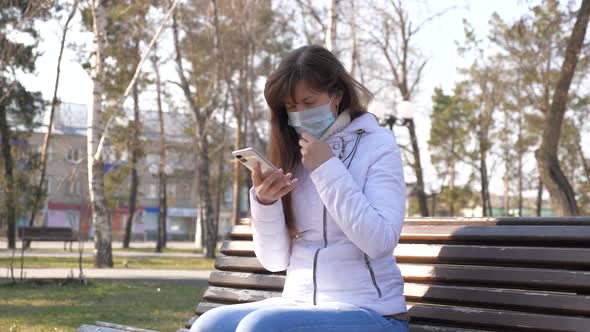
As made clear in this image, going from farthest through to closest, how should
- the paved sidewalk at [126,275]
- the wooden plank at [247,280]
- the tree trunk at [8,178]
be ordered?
the tree trunk at [8,178] → the paved sidewalk at [126,275] → the wooden plank at [247,280]

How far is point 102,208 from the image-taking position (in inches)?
720

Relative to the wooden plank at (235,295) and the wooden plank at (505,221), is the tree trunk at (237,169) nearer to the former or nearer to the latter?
the wooden plank at (235,295)

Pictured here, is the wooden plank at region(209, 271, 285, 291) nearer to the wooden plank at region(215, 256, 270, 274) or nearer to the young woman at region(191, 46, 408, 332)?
the wooden plank at region(215, 256, 270, 274)

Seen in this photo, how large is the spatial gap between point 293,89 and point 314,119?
0.12 metres

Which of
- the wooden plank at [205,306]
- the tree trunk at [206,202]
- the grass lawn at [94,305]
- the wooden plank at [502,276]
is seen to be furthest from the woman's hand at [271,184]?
the tree trunk at [206,202]

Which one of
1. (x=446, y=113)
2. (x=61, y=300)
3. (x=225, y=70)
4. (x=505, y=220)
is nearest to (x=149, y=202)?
(x=446, y=113)

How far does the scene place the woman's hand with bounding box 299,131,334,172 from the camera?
285 centimetres

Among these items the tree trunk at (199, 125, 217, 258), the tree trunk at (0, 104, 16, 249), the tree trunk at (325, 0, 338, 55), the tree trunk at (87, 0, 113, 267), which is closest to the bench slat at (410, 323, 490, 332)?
the tree trunk at (325, 0, 338, 55)

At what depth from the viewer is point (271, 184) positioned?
9.67ft

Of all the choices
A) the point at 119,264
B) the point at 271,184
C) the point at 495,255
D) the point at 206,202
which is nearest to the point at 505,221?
the point at 495,255

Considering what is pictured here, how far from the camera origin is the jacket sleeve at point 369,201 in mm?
2725

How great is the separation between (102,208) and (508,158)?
23896 mm

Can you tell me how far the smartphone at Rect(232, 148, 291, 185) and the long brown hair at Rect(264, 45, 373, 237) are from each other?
27 cm

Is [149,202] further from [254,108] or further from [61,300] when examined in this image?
[61,300]
